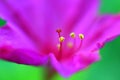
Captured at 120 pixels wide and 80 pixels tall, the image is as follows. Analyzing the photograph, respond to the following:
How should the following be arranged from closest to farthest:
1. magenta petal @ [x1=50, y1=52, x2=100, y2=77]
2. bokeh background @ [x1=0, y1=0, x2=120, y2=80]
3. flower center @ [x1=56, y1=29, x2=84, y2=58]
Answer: magenta petal @ [x1=50, y1=52, x2=100, y2=77], flower center @ [x1=56, y1=29, x2=84, y2=58], bokeh background @ [x1=0, y1=0, x2=120, y2=80]

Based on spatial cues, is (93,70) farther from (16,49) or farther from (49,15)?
(16,49)

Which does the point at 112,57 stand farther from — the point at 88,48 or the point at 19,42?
the point at 19,42

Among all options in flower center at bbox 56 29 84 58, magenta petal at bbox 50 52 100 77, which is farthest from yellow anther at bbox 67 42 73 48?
magenta petal at bbox 50 52 100 77

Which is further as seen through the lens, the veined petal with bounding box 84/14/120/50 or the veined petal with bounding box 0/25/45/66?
the veined petal with bounding box 84/14/120/50

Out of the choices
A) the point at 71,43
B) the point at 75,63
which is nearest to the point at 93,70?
the point at 71,43

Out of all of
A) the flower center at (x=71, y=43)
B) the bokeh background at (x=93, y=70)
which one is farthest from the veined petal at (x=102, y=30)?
the bokeh background at (x=93, y=70)

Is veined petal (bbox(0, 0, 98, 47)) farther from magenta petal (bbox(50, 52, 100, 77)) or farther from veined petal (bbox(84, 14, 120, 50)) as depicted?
magenta petal (bbox(50, 52, 100, 77))

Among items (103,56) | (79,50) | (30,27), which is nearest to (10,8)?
(30,27)
